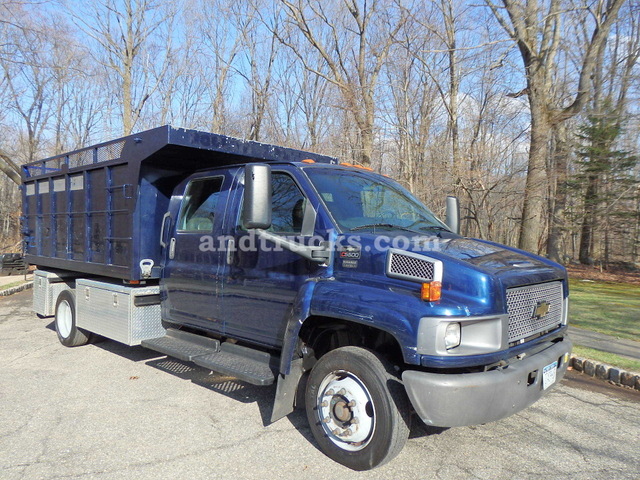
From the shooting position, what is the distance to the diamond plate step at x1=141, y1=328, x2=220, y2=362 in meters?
4.71

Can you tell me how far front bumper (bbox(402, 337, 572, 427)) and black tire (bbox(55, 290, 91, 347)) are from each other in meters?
5.37

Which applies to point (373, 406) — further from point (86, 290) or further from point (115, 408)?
point (86, 290)

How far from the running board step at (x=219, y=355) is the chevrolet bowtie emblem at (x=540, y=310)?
6.91 ft

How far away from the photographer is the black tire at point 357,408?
3164 millimetres

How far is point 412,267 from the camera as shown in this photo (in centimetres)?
315

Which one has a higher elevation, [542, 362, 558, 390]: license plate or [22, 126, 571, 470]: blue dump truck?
[22, 126, 571, 470]: blue dump truck

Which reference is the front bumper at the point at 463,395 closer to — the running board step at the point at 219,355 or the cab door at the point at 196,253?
the running board step at the point at 219,355

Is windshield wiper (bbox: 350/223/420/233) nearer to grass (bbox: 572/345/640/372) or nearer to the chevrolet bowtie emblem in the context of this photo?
the chevrolet bowtie emblem

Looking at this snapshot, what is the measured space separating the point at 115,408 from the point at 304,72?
24499mm

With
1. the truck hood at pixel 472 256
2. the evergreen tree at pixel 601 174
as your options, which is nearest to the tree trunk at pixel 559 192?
the evergreen tree at pixel 601 174

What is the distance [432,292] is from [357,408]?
40.8 inches

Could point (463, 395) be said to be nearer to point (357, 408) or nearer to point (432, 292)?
point (432, 292)

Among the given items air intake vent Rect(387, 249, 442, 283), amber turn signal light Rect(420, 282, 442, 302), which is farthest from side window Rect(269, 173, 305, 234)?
amber turn signal light Rect(420, 282, 442, 302)

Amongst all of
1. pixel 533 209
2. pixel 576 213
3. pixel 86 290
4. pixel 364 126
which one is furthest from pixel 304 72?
pixel 86 290
